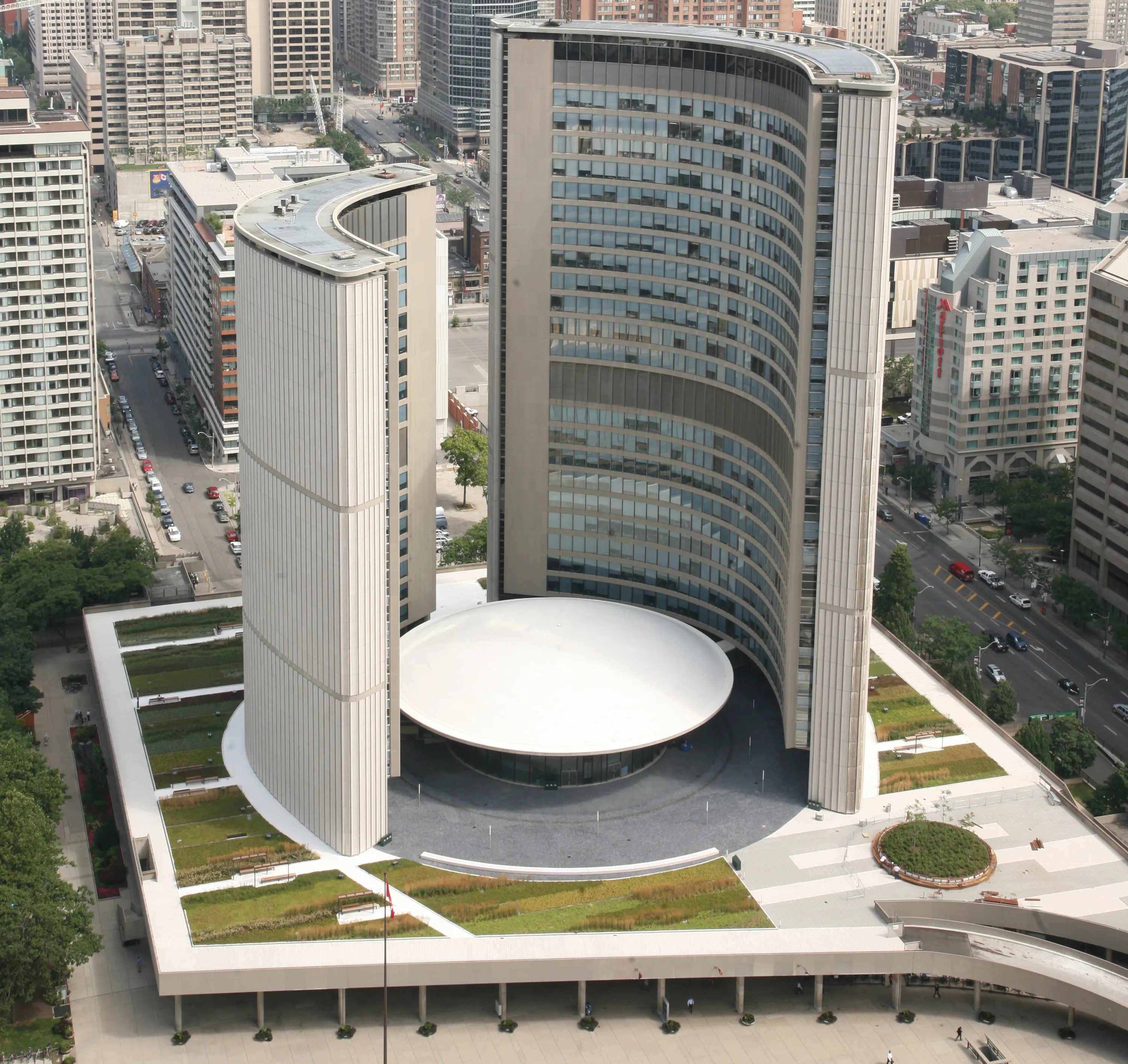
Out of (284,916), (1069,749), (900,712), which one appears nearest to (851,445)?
(900,712)

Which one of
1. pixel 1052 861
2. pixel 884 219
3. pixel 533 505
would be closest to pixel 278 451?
pixel 533 505

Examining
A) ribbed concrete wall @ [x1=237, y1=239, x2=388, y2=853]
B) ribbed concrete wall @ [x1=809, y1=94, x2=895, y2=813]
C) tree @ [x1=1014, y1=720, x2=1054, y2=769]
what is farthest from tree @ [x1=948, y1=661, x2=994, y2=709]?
ribbed concrete wall @ [x1=237, y1=239, x2=388, y2=853]

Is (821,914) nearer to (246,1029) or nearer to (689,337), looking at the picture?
(246,1029)

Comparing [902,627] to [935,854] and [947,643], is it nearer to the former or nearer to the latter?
[947,643]

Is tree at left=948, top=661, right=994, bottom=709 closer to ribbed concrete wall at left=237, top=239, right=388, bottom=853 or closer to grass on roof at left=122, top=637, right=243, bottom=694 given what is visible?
ribbed concrete wall at left=237, top=239, right=388, bottom=853

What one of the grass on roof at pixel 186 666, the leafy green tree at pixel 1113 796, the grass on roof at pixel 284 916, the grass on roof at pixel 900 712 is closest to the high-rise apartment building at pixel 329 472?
the grass on roof at pixel 284 916

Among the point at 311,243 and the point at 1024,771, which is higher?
the point at 311,243

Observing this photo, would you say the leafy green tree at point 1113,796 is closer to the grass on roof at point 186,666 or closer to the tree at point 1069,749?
the tree at point 1069,749

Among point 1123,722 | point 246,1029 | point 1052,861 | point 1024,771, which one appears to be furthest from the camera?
point 1123,722
